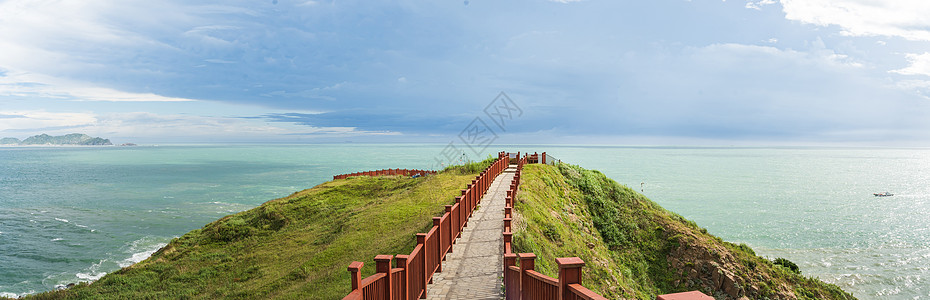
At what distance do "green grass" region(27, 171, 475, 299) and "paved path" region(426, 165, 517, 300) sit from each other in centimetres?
181

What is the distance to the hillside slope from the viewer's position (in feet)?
51.5

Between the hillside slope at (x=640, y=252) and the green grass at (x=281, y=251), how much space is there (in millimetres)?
4299

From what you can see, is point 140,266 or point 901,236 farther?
point 901,236

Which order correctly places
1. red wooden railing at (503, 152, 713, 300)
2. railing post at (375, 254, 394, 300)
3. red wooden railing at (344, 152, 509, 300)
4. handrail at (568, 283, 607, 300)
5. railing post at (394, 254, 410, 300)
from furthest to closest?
railing post at (394, 254, 410, 300)
railing post at (375, 254, 394, 300)
red wooden railing at (344, 152, 509, 300)
red wooden railing at (503, 152, 713, 300)
handrail at (568, 283, 607, 300)

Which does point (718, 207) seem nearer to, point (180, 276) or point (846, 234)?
point (846, 234)

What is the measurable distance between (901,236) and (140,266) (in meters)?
63.4

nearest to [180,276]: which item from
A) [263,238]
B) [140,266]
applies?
[140,266]

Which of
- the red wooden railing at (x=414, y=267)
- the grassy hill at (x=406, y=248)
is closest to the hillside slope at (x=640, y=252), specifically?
the grassy hill at (x=406, y=248)

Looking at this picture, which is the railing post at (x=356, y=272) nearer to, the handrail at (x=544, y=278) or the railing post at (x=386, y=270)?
the railing post at (x=386, y=270)

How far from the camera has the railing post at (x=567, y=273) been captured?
471cm

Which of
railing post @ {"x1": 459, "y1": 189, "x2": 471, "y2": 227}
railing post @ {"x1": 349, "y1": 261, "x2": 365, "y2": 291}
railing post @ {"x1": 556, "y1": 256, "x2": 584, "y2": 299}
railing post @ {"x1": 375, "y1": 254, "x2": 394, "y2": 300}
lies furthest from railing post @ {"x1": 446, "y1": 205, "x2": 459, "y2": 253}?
railing post @ {"x1": 556, "y1": 256, "x2": 584, "y2": 299}

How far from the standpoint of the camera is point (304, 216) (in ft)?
77.6

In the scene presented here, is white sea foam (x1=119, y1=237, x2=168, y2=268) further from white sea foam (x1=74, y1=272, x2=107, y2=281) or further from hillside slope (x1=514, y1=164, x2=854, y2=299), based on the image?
hillside slope (x1=514, y1=164, x2=854, y2=299)

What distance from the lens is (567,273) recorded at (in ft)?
15.6
